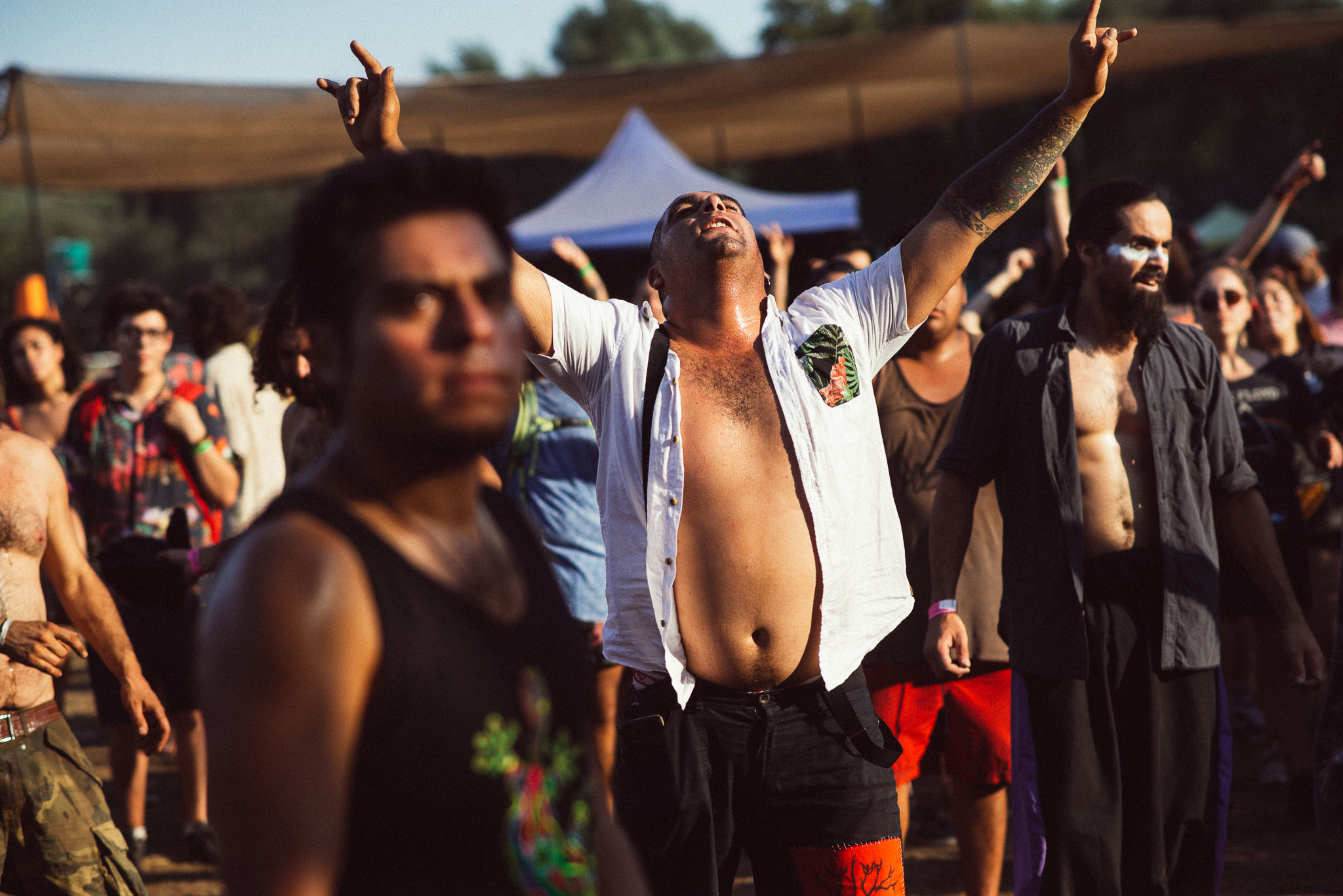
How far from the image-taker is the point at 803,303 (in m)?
3.47

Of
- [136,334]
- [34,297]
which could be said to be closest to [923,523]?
[136,334]

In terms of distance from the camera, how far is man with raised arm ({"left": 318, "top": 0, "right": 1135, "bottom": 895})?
3053 mm

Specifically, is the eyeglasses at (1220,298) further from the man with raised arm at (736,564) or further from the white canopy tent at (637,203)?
the white canopy tent at (637,203)

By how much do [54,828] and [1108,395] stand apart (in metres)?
3.18

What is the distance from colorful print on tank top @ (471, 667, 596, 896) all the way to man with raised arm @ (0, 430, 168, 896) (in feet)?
7.32

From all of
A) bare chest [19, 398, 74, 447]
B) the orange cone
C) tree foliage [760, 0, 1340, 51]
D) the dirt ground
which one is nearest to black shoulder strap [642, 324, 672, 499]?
the dirt ground

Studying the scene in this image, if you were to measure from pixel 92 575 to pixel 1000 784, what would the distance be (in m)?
3.05

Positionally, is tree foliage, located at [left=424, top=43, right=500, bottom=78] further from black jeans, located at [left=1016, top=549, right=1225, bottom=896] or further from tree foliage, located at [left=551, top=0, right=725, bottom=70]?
black jeans, located at [left=1016, top=549, right=1225, bottom=896]

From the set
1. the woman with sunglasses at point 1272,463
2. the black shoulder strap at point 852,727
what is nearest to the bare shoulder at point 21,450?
the black shoulder strap at point 852,727

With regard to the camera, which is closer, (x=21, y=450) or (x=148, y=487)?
(x=21, y=450)

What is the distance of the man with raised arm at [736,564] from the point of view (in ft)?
10.0

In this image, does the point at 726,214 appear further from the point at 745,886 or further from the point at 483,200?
the point at 745,886

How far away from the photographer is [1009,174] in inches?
134

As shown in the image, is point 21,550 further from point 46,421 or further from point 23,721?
point 46,421
